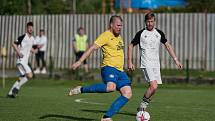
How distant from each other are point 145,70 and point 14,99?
6.20m

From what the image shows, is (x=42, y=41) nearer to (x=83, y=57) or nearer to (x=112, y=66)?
(x=112, y=66)

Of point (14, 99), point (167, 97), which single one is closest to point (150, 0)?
point (167, 97)

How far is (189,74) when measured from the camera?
31.2 m

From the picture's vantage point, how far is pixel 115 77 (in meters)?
13.8

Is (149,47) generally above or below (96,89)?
above

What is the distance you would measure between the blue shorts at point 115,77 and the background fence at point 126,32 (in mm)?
19560

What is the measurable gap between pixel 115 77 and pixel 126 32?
70.3 feet

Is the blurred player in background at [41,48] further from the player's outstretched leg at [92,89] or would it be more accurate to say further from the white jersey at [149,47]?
the player's outstretched leg at [92,89]

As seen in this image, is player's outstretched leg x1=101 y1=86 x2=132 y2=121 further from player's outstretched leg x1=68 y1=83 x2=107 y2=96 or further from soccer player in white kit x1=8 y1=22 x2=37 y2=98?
soccer player in white kit x1=8 y1=22 x2=37 y2=98

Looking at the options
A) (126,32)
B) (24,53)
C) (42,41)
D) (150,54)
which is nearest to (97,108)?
(150,54)

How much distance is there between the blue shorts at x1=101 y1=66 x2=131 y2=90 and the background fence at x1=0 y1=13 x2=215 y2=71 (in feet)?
64.2

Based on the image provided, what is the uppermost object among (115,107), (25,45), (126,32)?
(126,32)

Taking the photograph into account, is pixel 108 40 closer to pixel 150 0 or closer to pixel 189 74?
pixel 189 74

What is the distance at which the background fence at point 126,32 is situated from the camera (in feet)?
110
